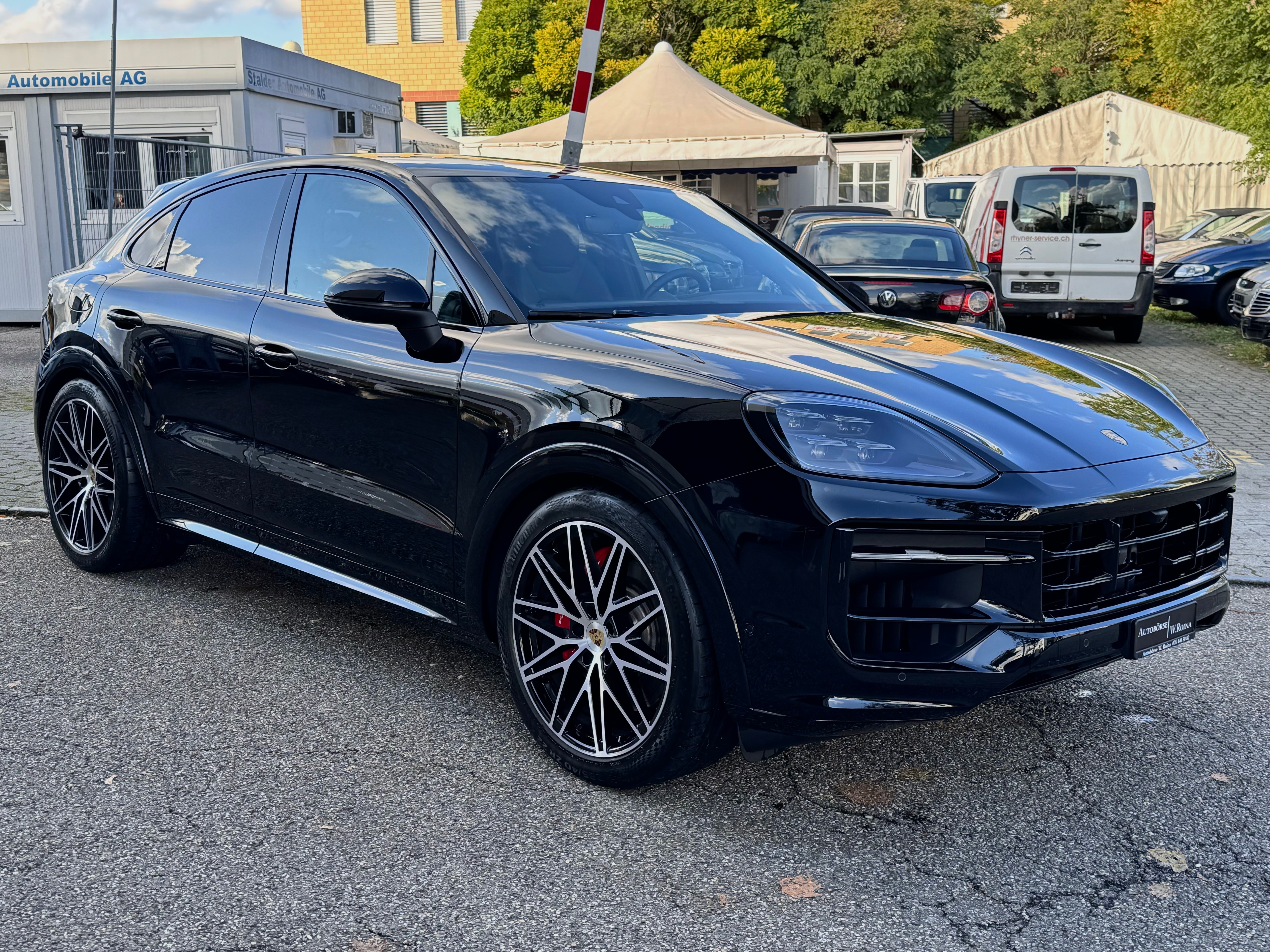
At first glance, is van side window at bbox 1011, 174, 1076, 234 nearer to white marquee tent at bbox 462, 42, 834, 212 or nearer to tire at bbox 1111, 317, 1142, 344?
tire at bbox 1111, 317, 1142, 344

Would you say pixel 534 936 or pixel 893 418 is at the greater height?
pixel 893 418

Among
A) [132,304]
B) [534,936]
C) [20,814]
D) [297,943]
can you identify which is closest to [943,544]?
[534,936]

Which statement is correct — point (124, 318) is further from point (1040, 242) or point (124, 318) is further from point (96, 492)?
point (1040, 242)

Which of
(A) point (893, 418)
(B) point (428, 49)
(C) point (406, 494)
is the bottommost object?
(C) point (406, 494)

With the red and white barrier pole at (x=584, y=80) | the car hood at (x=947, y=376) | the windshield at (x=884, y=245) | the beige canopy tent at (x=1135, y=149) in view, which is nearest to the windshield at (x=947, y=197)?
the beige canopy tent at (x=1135, y=149)

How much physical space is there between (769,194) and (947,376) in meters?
27.0

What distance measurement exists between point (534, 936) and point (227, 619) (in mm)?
2477

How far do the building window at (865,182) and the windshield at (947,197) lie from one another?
8.74 meters

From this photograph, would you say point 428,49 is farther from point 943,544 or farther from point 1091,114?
point 943,544

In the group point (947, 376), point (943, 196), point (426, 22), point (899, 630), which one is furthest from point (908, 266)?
point (426, 22)

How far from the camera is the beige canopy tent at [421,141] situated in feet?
74.0

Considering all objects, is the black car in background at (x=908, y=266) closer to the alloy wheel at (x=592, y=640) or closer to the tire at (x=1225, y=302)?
the alloy wheel at (x=592, y=640)

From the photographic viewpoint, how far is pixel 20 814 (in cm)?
307

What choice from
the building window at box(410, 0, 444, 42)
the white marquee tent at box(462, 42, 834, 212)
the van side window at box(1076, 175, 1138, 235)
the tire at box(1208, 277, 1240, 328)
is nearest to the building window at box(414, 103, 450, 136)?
the building window at box(410, 0, 444, 42)
